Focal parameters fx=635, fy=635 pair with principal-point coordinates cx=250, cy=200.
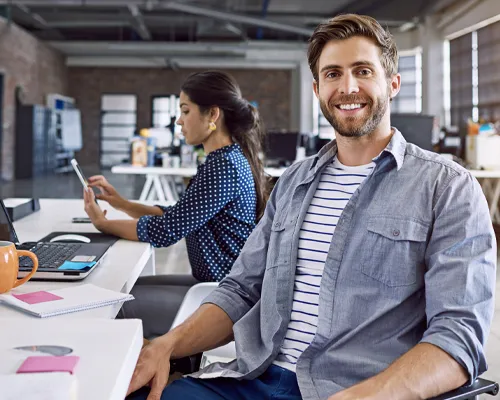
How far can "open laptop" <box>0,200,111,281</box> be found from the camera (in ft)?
4.90

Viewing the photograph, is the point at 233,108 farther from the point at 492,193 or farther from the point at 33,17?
the point at 33,17

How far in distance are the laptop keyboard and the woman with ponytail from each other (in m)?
0.35

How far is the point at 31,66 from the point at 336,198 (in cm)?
1471

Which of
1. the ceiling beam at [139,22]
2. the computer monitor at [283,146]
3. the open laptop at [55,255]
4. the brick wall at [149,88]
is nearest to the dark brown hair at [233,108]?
the open laptop at [55,255]

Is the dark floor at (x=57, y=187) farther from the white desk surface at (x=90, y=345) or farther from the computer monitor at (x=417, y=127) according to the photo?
the white desk surface at (x=90, y=345)

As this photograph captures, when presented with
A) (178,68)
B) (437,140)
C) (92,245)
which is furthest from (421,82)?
(92,245)

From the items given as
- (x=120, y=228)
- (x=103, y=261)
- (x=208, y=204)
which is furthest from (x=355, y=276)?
(x=120, y=228)

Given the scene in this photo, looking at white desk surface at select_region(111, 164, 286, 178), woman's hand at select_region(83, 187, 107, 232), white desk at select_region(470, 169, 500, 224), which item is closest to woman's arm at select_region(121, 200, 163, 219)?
woman's hand at select_region(83, 187, 107, 232)

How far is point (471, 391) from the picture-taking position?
1.10m

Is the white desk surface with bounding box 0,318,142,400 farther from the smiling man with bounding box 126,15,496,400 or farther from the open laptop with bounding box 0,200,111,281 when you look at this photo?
the open laptop with bounding box 0,200,111,281

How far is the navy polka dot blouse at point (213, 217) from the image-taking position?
2131 millimetres

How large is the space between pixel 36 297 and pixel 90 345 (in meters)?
0.39

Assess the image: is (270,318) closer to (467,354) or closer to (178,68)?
(467,354)

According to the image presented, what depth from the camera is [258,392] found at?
133cm
